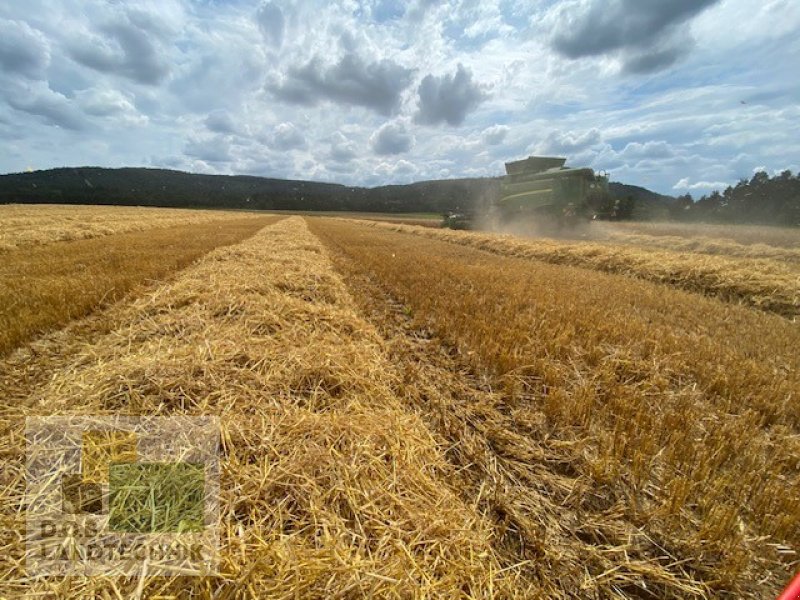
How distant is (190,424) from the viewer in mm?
2322

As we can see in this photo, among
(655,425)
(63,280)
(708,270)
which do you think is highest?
(63,280)

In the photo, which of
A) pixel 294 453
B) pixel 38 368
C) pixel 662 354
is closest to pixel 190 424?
pixel 294 453

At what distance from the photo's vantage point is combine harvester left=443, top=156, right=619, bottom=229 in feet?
75.2

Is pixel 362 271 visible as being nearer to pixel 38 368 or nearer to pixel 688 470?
pixel 38 368

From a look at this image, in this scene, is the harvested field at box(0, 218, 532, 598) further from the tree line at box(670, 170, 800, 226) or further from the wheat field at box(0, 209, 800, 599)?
the tree line at box(670, 170, 800, 226)

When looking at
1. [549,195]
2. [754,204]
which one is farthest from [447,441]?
[754,204]

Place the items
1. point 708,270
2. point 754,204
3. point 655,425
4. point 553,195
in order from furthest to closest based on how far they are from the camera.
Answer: point 754,204
point 553,195
point 708,270
point 655,425

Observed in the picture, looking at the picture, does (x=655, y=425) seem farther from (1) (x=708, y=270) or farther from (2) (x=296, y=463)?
(1) (x=708, y=270)

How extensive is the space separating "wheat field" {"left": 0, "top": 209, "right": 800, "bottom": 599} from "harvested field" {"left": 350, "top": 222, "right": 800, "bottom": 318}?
2.75m

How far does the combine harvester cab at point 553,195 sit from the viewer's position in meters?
22.9

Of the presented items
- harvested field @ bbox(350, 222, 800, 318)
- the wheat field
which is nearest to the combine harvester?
harvested field @ bbox(350, 222, 800, 318)

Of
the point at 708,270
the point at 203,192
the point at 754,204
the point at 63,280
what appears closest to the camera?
the point at 63,280

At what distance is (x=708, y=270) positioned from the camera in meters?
9.22

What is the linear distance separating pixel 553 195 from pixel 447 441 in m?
23.4
